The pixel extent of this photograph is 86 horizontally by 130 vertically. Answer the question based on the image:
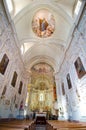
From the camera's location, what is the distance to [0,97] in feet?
→ 26.3

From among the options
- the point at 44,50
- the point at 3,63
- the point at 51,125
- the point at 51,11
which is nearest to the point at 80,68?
the point at 51,125

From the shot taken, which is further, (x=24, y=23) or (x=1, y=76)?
(x=24, y=23)

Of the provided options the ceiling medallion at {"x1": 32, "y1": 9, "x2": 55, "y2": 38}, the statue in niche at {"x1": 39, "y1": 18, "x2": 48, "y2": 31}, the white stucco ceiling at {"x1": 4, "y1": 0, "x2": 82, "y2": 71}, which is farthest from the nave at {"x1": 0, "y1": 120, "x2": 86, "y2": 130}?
the statue in niche at {"x1": 39, "y1": 18, "x2": 48, "y2": 31}

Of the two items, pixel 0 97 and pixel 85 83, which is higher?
pixel 85 83

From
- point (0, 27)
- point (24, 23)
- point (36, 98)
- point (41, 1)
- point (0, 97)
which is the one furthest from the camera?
point (36, 98)

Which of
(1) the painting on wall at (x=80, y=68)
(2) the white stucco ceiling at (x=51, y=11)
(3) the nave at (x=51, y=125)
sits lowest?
(3) the nave at (x=51, y=125)

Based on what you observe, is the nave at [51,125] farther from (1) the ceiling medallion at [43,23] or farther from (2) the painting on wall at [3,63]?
(1) the ceiling medallion at [43,23]

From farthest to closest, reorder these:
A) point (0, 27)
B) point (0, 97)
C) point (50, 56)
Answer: point (50, 56)
point (0, 97)
point (0, 27)

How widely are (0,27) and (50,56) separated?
10990 mm

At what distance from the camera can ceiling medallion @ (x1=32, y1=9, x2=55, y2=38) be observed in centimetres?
1069

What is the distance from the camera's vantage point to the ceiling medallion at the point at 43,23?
1069 cm

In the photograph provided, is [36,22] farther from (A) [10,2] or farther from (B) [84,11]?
(B) [84,11]

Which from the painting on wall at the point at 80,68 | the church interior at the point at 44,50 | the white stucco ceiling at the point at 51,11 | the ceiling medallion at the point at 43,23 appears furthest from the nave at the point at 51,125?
the ceiling medallion at the point at 43,23

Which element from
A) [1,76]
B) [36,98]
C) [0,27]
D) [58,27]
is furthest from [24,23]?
[36,98]
